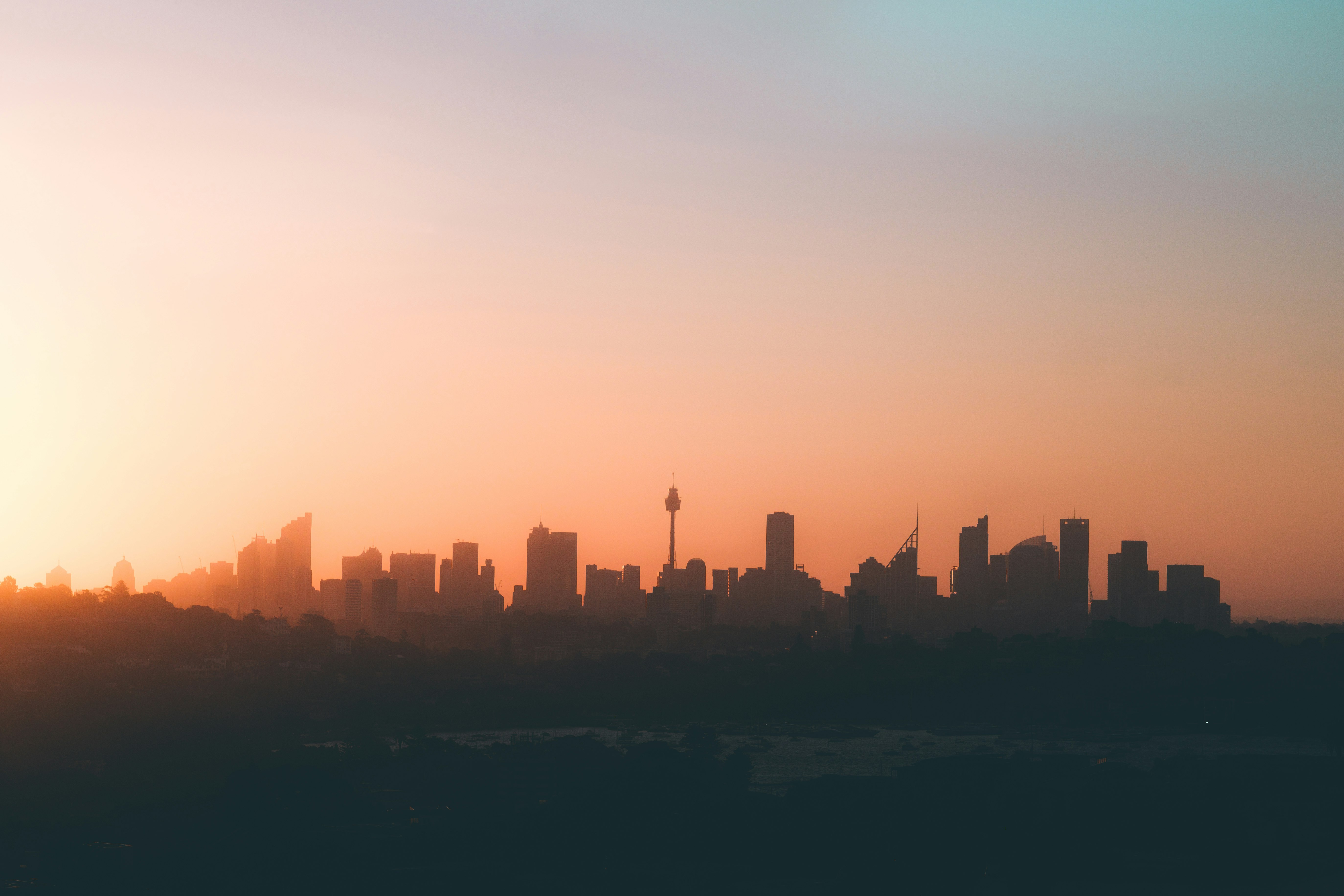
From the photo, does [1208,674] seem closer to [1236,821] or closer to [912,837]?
[1236,821]

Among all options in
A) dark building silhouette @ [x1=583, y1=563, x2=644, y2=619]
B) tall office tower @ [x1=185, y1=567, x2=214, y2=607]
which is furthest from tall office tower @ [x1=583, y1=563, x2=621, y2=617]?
tall office tower @ [x1=185, y1=567, x2=214, y2=607]

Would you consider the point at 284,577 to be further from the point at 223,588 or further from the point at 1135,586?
the point at 1135,586

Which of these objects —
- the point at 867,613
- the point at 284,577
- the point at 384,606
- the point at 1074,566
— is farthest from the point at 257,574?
the point at 1074,566

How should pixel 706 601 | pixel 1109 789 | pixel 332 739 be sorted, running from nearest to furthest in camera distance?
pixel 1109 789 < pixel 332 739 < pixel 706 601

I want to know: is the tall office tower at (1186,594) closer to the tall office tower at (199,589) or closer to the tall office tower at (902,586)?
the tall office tower at (902,586)

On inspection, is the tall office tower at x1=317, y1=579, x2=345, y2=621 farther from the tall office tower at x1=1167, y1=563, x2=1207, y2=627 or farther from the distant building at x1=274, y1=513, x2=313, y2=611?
the tall office tower at x1=1167, y1=563, x2=1207, y2=627

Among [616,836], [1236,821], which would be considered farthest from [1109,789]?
[616,836]

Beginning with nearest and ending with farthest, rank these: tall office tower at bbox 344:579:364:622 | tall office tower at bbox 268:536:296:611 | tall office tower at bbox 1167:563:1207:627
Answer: tall office tower at bbox 1167:563:1207:627 < tall office tower at bbox 344:579:364:622 < tall office tower at bbox 268:536:296:611

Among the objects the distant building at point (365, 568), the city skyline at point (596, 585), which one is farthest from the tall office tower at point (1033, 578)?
the distant building at point (365, 568)
